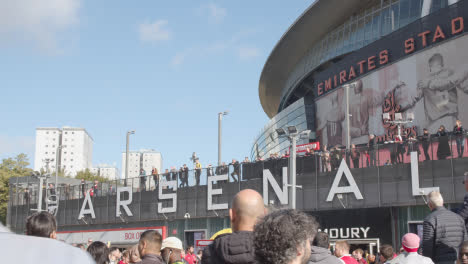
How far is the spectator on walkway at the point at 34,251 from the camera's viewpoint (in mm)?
1479

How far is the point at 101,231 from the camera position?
128ft

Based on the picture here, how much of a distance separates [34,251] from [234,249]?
2835mm

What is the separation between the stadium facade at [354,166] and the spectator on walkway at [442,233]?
634 inches

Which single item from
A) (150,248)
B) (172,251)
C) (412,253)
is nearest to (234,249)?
(150,248)

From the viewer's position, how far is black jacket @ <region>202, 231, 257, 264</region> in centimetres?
420

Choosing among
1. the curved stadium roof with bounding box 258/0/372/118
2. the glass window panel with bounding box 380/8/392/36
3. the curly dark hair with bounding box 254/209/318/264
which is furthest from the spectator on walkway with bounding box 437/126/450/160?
the curved stadium roof with bounding box 258/0/372/118

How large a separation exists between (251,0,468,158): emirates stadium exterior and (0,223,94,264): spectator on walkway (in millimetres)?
29301

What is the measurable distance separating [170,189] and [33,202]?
15.8 meters

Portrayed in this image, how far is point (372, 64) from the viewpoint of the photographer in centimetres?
3756

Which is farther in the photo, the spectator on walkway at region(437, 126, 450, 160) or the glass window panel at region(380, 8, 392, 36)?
the glass window panel at region(380, 8, 392, 36)

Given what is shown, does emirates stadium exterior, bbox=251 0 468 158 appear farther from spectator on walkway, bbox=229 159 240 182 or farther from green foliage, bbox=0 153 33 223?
green foliage, bbox=0 153 33 223

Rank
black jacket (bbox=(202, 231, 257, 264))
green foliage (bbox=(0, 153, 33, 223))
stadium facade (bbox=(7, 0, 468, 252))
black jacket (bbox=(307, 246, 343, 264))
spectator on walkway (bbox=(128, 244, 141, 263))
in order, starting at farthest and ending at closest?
green foliage (bbox=(0, 153, 33, 223)) → stadium facade (bbox=(7, 0, 468, 252)) → spectator on walkway (bbox=(128, 244, 141, 263)) → black jacket (bbox=(307, 246, 343, 264)) → black jacket (bbox=(202, 231, 257, 264))

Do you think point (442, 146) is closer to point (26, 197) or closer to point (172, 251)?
point (172, 251)

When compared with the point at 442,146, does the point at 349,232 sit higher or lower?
lower
